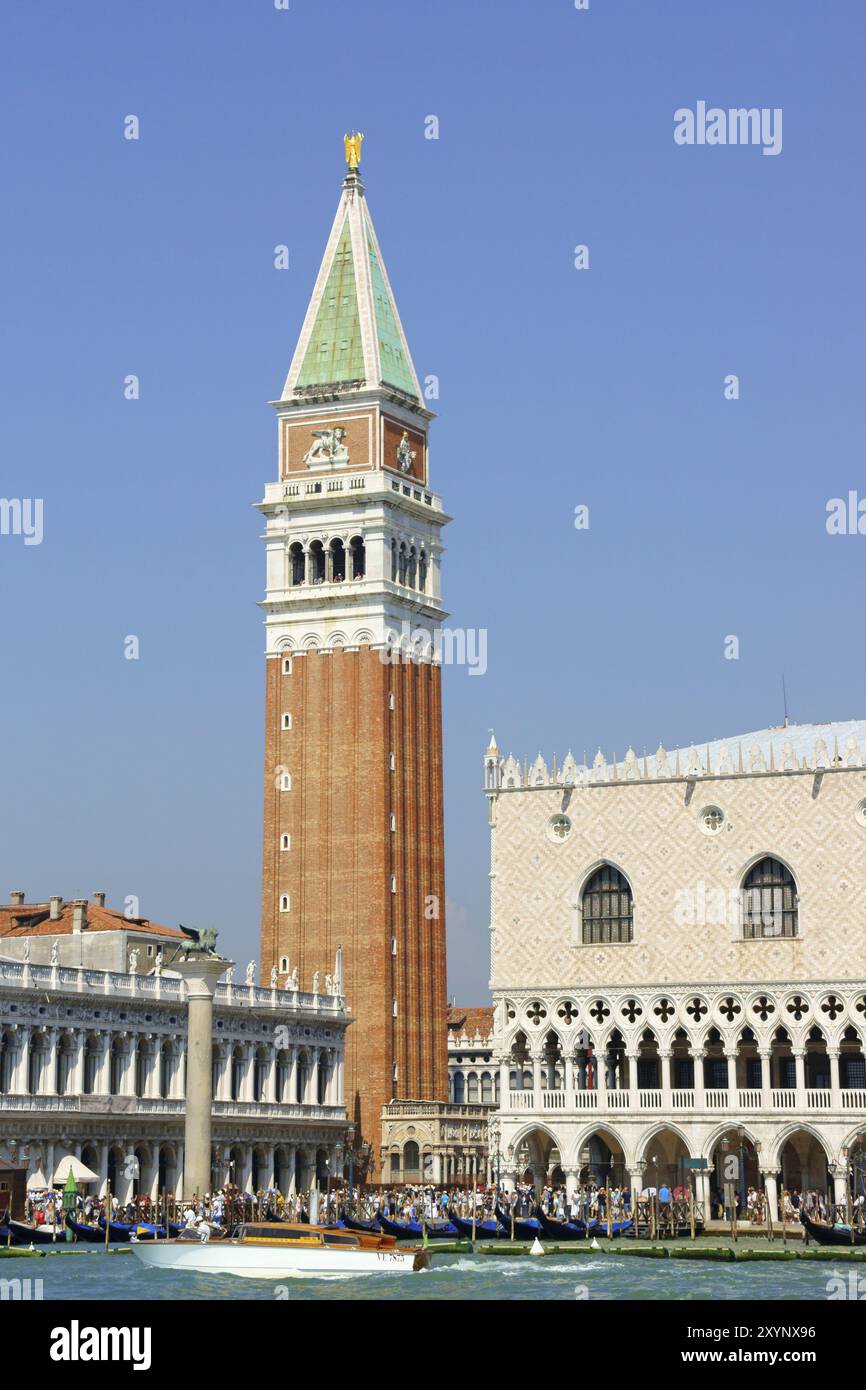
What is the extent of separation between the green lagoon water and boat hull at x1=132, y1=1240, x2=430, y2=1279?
251 mm

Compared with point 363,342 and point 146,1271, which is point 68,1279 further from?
point 363,342

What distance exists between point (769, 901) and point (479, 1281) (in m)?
22.4

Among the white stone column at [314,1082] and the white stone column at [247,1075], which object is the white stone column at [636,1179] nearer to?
the white stone column at [247,1075]

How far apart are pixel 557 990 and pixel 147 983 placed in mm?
13704

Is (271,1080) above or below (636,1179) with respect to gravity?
above

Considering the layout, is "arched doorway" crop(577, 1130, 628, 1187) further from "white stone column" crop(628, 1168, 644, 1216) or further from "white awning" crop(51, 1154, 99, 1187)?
"white awning" crop(51, 1154, 99, 1187)

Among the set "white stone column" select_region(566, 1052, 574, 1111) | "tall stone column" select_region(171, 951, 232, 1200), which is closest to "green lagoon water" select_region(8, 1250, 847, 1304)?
"tall stone column" select_region(171, 951, 232, 1200)

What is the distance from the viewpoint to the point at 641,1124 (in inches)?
2667

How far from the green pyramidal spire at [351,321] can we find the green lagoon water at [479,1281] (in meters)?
46.1

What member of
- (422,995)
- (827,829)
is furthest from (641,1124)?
(422,995)

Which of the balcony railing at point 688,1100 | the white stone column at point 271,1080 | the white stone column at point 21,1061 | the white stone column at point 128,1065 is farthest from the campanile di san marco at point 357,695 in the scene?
the white stone column at point 21,1061

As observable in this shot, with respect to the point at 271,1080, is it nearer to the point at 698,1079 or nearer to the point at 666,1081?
the point at 666,1081

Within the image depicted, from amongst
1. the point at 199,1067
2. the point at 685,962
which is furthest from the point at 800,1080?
the point at 199,1067

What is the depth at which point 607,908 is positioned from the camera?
229ft
